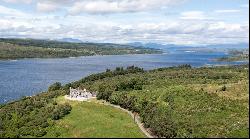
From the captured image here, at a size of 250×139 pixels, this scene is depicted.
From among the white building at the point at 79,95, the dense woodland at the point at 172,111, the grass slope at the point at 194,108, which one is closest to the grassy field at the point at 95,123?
the dense woodland at the point at 172,111

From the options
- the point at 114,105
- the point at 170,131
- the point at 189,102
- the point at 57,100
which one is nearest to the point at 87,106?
the point at 114,105

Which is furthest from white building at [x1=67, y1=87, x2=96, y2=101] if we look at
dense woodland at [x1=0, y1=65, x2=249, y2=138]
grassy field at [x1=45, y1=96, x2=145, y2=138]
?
grassy field at [x1=45, y1=96, x2=145, y2=138]

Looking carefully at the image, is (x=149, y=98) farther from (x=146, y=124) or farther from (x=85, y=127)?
(x=85, y=127)

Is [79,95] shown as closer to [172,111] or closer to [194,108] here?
[172,111]

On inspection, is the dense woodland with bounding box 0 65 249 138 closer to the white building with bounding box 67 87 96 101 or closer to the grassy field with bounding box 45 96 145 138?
the grassy field with bounding box 45 96 145 138

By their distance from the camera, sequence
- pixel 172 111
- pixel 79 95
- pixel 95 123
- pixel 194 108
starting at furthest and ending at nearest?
1. pixel 79 95
2. pixel 194 108
3. pixel 172 111
4. pixel 95 123

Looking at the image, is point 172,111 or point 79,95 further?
point 79,95

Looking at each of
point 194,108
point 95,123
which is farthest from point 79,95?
point 194,108

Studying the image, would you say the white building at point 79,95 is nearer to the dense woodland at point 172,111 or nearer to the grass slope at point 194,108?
the dense woodland at point 172,111
